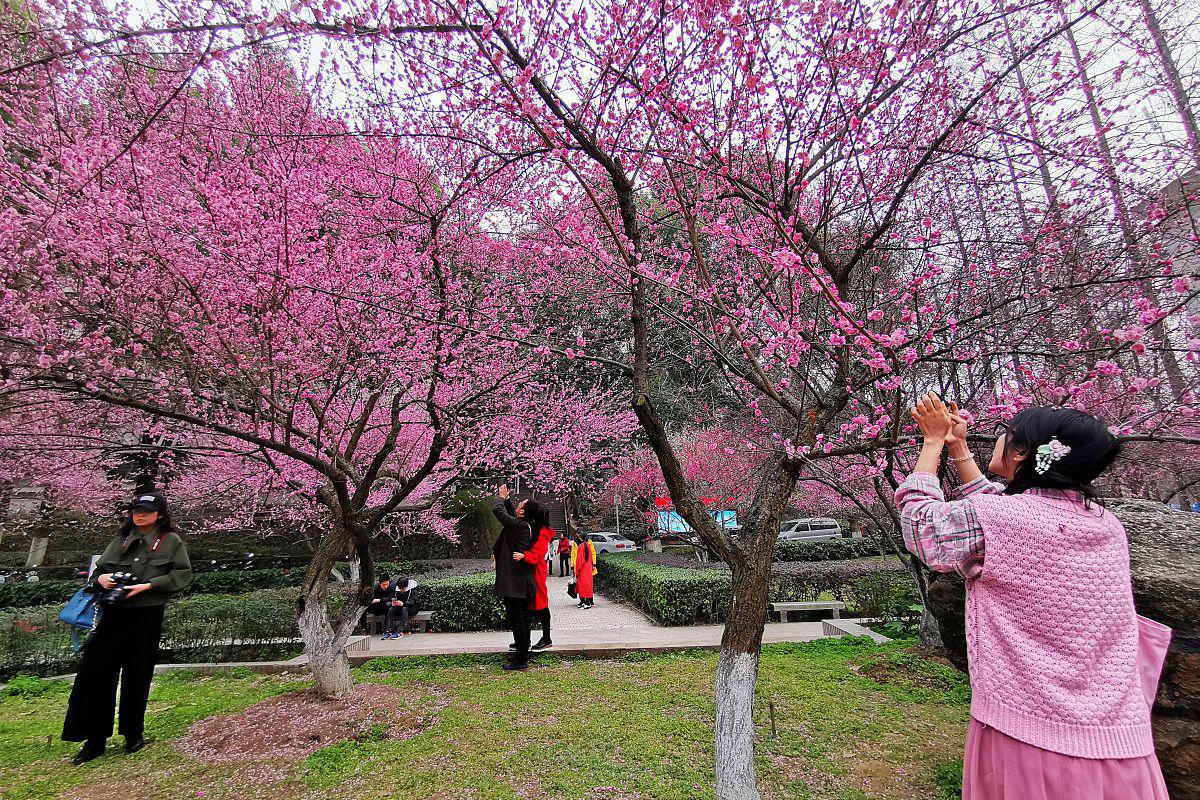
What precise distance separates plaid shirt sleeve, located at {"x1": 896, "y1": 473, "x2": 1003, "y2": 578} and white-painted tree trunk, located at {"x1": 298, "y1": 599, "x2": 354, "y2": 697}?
482 cm

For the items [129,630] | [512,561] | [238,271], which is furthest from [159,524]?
[512,561]

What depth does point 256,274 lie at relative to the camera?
4.58 metres

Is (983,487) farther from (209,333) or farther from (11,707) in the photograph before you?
(11,707)

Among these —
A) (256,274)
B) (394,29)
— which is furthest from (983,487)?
(256,274)

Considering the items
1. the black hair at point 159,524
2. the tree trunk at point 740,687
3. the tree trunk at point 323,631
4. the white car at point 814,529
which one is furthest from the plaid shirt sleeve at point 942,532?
the white car at point 814,529

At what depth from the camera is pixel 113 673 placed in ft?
13.1

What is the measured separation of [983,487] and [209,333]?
516cm

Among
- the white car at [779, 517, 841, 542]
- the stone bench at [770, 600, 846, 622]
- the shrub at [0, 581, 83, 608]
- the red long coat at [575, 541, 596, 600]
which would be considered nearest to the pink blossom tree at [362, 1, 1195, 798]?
the stone bench at [770, 600, 846, 622]

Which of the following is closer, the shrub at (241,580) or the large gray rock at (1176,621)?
the large gray rock at (1176,621)

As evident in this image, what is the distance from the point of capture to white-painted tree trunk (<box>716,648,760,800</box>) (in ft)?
9.28

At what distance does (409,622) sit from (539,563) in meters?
3.81

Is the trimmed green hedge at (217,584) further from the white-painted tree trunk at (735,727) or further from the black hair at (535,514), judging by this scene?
the white-painted tree trunk at (735,727)

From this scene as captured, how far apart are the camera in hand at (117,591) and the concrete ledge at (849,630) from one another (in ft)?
24.8

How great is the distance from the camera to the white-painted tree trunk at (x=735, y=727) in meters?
2.83
